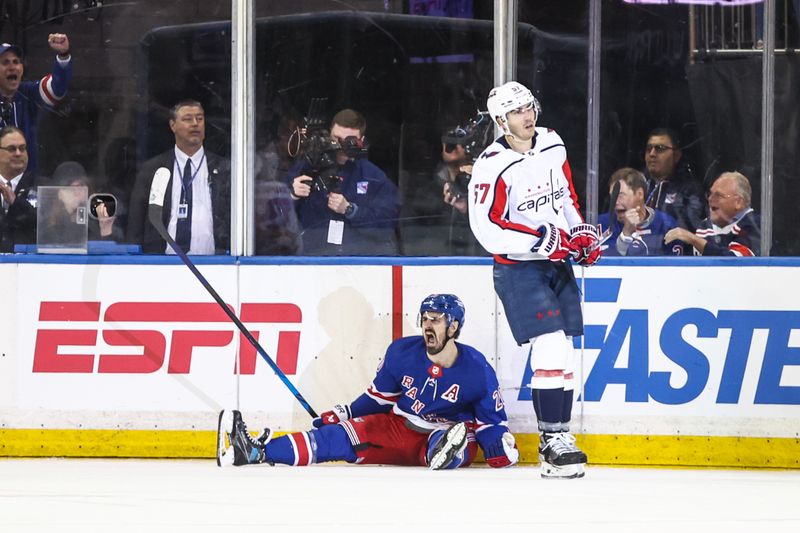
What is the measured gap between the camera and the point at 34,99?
6086 millimetres

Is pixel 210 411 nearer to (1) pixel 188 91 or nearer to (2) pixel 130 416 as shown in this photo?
(2) pixel 130 416

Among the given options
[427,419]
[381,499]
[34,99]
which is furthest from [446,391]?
[34,99]

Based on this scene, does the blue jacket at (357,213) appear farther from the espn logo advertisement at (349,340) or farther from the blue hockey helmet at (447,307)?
the blue hockey helmet at (447,307)

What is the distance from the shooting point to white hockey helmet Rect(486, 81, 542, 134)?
5.38 m

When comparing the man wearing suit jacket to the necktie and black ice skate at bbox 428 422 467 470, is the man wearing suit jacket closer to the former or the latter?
the necktie

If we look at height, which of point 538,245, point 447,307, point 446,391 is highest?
point 538,245

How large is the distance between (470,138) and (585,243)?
0.92 m

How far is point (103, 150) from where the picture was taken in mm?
6059

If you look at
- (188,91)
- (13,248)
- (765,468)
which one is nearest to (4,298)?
(13,248)

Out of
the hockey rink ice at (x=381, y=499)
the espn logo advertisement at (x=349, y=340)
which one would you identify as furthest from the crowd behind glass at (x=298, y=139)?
the hockey rink ice at (x=381, y=499)

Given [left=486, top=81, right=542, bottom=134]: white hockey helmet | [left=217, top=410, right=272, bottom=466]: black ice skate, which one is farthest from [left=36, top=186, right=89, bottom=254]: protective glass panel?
[left=486, top=81, right=542, bottom=134]: white hockey helmet

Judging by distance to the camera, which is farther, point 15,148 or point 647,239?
point 15,148

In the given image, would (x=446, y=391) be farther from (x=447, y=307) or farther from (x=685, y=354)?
(x=685, y=354)

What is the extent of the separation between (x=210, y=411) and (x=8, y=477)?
3.07 feet
